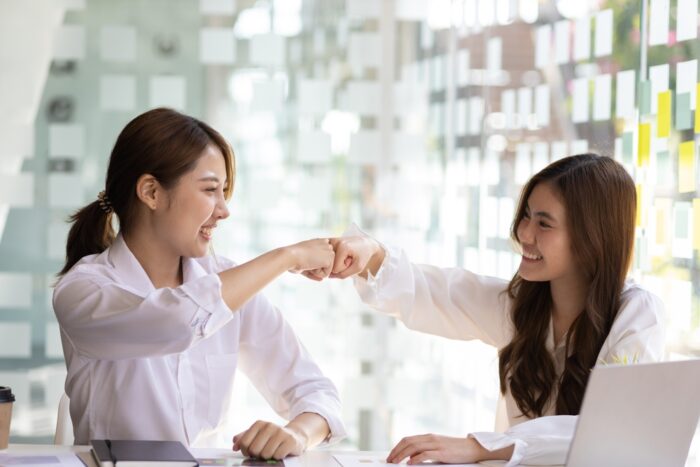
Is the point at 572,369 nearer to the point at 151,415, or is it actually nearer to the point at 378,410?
the point at 151,415

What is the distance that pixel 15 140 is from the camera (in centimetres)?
384

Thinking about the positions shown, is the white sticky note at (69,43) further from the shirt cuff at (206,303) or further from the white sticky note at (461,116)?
the shirt cuff at (206,303)

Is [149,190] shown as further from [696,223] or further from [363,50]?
[363,50]

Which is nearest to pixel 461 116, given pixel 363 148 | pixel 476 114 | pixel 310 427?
pixel 476 114

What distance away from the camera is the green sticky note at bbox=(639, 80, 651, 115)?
10.5 feet

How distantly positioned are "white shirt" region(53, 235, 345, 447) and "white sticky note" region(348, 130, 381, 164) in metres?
1.78

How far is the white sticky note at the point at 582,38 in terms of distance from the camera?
12.2 feet

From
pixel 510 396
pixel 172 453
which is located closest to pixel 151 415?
pixel 172 453

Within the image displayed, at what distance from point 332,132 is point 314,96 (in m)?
0.17

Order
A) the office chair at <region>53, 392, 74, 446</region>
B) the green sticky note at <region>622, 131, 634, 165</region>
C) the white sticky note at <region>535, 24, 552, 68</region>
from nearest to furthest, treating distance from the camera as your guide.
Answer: the office chair at <region>53, 392, 74, 446</region>, the green sticky note at <region>622, 131, 634, 165</region>, the white sticky note at <region>535, 24, 552, 68</region>

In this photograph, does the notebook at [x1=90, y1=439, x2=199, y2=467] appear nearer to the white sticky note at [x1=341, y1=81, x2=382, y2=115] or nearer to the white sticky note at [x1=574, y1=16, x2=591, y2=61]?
the white sticky note at [x1=341, y1=81, x2=382, y2=115]

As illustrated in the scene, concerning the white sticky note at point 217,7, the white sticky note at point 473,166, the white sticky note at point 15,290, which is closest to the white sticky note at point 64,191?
the white sticky note at point 15,290

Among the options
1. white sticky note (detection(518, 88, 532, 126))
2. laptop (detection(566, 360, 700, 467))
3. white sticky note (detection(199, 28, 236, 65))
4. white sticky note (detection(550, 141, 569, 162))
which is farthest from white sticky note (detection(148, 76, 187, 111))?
laptop (detection(566, 360, 700, 467))

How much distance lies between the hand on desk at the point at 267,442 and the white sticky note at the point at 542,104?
2.46 meters
